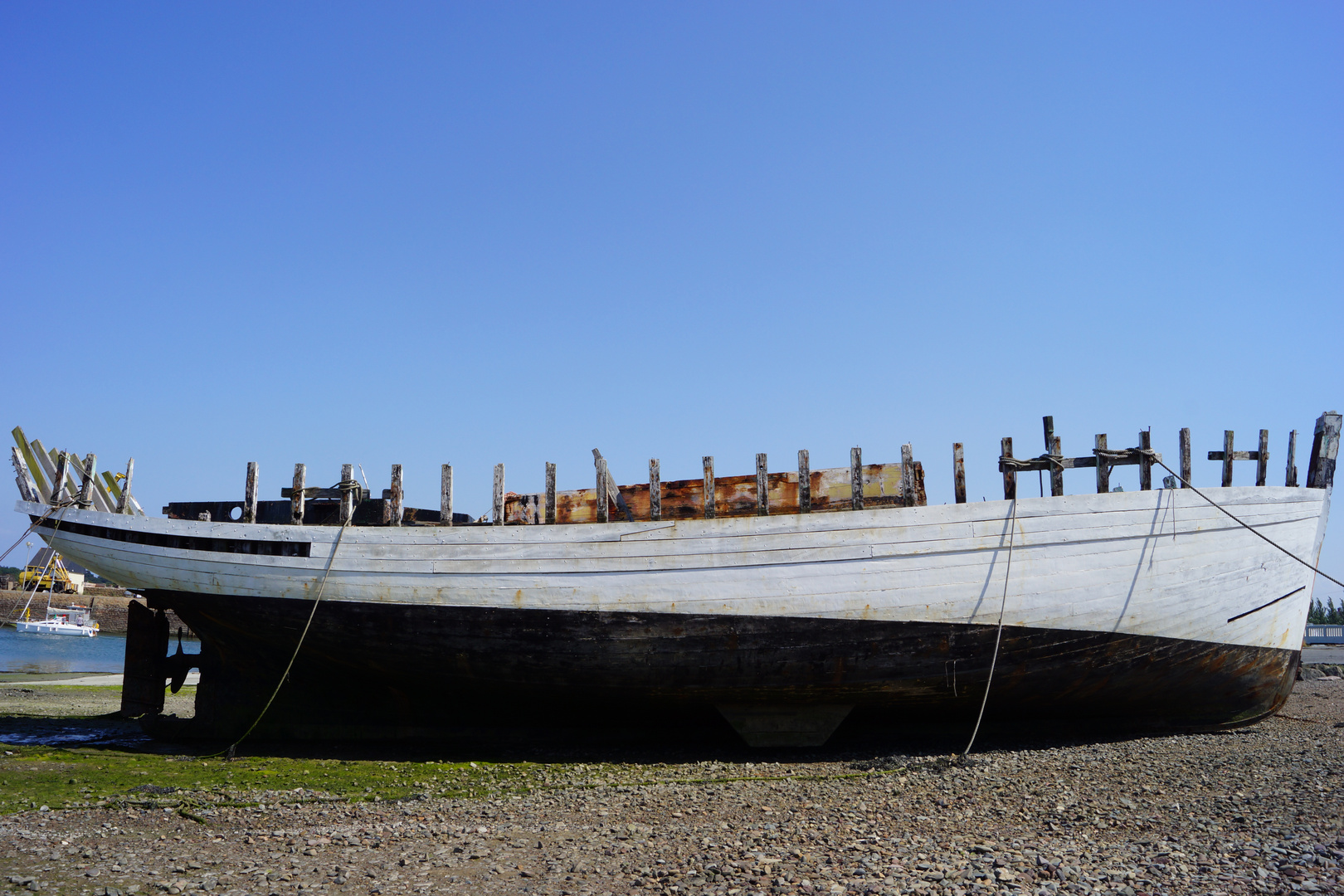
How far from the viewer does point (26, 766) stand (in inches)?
350

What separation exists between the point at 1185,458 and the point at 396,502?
32.8ft

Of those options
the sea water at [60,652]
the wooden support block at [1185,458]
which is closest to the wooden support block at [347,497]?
the wooden support block at [1185,458]

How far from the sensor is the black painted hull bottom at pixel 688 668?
366 inches

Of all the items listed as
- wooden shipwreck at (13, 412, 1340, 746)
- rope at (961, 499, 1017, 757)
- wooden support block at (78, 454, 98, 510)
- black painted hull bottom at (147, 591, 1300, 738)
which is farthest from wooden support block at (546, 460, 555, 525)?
wooden support block at (78, 454, 98, 510)

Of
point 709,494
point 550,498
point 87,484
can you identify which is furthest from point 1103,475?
point 87,484

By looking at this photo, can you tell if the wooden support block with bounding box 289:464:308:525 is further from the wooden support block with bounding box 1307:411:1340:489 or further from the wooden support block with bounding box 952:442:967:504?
the wooden support block with bounding box 1307:411:1340:489

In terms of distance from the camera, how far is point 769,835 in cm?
590

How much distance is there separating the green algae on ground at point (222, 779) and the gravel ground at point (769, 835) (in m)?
0.17

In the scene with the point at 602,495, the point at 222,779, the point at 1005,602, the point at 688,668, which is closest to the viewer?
the point at 222,779

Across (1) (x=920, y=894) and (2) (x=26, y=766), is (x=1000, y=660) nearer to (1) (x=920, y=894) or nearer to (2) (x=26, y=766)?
(1) (x=920, y=894)

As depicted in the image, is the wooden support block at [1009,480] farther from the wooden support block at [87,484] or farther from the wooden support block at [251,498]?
the wooden support block at [87,484]

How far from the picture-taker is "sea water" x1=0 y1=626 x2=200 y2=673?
3022 cm

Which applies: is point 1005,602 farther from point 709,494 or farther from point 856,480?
point 709,494

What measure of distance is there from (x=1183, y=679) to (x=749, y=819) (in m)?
6.74
